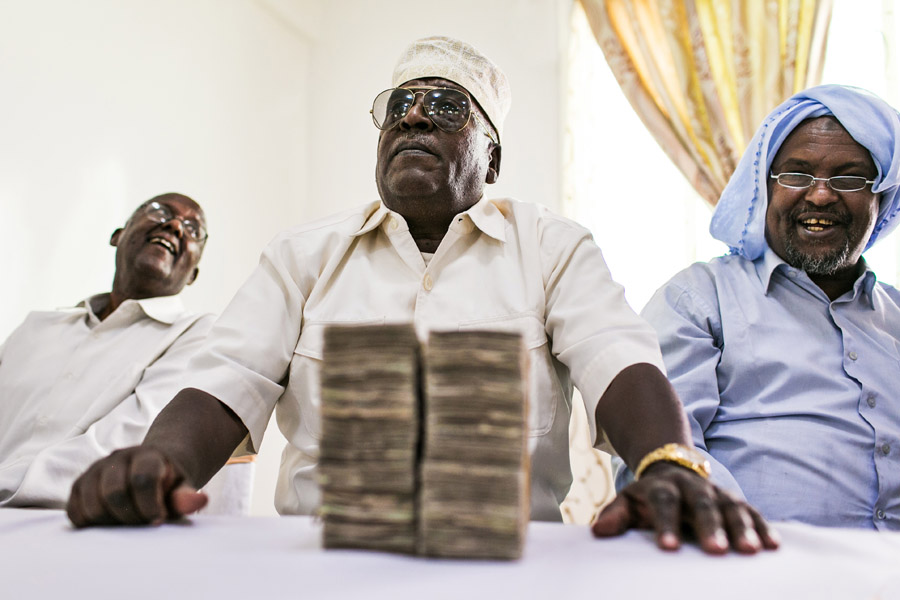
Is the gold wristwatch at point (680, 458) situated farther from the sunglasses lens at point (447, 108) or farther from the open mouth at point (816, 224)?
the open mouth at point (816, 224)

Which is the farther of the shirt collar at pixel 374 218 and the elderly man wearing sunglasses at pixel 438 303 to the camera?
the shirt collar at pixel 374 218

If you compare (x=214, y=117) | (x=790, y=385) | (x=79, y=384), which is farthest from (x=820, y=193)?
(x=214, y=117)

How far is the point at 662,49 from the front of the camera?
3861mm

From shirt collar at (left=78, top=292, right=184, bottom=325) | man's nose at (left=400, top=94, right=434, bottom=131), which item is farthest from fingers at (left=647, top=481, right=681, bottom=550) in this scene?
shirt collar at (left=78, top=292, right=184, bottom=325)

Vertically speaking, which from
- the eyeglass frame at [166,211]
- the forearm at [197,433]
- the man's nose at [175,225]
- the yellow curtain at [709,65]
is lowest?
the forearm at [197,433]

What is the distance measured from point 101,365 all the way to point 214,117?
2.07 m

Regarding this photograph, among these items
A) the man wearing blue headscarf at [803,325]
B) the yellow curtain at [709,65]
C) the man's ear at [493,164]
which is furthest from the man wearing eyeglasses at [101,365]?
the yellow curtain at [709,65]

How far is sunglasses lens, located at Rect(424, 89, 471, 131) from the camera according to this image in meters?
1.62

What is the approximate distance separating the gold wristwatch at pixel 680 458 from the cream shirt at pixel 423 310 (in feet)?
0.82

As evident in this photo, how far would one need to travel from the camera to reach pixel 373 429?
59 centimetres

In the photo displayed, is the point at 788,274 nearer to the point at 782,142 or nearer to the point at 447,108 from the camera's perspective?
the point at 782,142

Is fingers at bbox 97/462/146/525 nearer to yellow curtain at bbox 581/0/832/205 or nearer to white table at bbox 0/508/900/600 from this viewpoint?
white table at bbox 0/508/900/600

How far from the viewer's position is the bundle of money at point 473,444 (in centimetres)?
58

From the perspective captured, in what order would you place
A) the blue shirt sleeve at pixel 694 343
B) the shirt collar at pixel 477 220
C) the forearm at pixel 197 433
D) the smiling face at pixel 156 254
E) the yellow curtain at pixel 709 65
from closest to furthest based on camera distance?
the forearm at pixel 197 433 → the shirt collar at pixel 477 220 → the blue shirt sleeve at pixel 694 343 → the smiling face at pixel 156 254 → the yellow curtain at pixel 709 65
